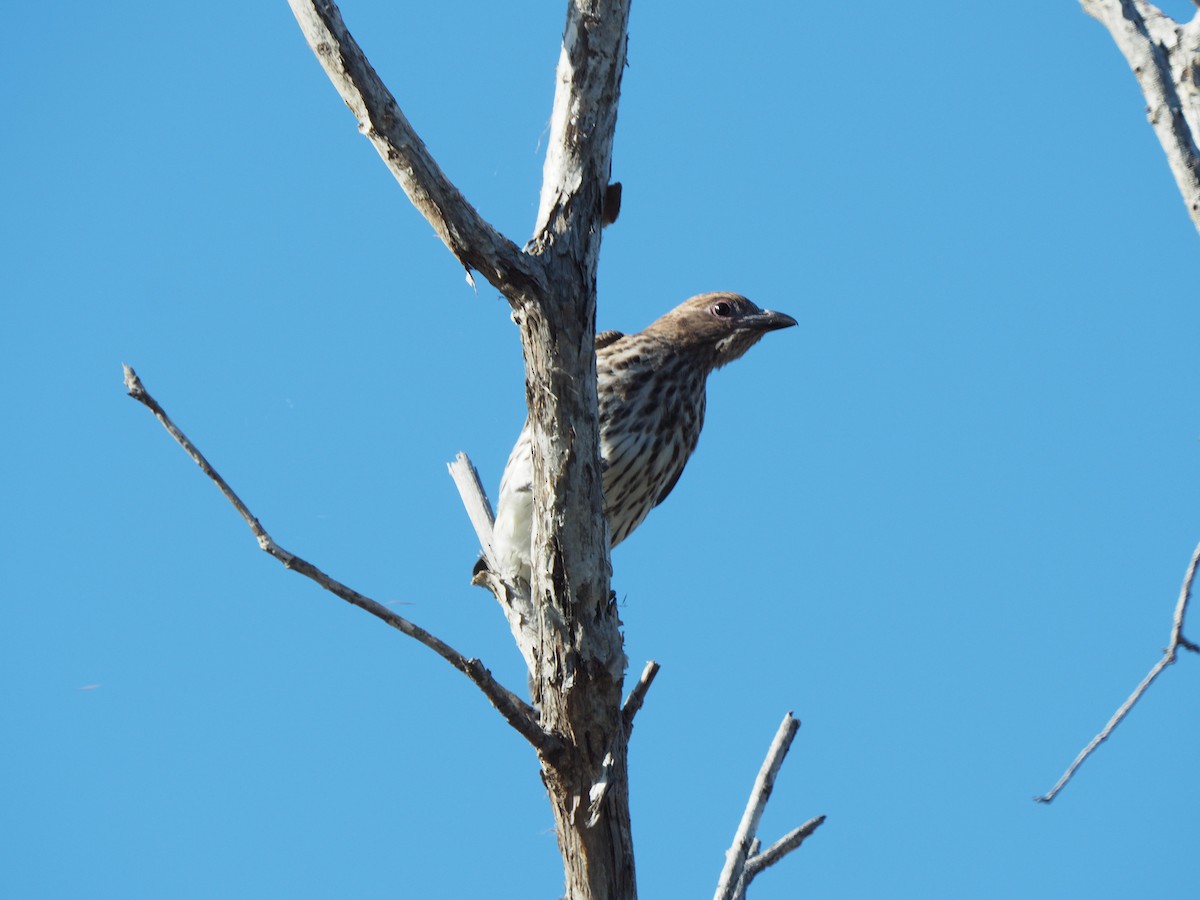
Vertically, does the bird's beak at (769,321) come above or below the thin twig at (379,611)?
above

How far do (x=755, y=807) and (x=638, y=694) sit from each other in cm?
46

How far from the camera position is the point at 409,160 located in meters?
3.19

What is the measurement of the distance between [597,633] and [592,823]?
50 centimetres

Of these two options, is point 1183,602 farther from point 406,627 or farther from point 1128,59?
point 406,627

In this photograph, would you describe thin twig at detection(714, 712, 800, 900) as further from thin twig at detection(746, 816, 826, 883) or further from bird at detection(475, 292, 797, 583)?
bird at detection(475, 292, 797, 583)

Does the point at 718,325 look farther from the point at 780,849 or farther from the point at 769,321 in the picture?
the point at 780,849

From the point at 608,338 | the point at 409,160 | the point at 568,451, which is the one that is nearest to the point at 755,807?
the point at 568,451

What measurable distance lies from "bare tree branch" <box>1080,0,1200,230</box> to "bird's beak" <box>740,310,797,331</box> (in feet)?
8.99

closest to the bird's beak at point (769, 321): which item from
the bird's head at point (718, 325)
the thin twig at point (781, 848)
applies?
the bird's head at point (718, 325)

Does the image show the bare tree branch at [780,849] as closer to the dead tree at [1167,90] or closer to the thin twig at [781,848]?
the thin twig at [781,848]

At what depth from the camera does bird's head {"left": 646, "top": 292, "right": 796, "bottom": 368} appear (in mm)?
6207

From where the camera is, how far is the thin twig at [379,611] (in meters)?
2.84

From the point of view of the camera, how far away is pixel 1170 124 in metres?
3.53

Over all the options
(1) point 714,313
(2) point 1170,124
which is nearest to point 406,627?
(2) point 1170,124
